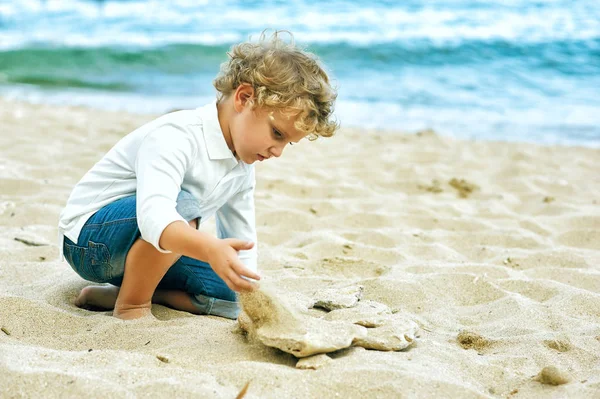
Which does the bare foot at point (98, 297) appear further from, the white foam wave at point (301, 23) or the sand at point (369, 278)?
the white foam wave at point (301, 23)

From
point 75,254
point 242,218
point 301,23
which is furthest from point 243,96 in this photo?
point 301,23

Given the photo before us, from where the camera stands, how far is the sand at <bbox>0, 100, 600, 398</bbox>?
1793 millimetres

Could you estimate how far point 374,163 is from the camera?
205 inches

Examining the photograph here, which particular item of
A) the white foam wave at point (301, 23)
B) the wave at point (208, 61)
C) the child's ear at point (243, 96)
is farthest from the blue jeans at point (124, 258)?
the white foam wave at point (301, 23)

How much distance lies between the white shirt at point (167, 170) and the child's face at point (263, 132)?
2.9 inches

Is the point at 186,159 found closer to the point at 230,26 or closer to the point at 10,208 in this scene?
the point at 10,208

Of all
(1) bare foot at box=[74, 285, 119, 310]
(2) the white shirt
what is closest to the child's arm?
(2) the white shirt

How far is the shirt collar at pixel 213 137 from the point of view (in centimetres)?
226

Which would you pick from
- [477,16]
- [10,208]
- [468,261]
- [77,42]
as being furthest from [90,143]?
[477,16]

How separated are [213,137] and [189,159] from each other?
13cm

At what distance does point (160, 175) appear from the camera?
2.03 m

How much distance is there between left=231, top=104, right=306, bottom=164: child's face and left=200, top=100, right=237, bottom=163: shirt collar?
0.17ft

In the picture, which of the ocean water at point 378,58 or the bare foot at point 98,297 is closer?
the bare foot at point 98,297

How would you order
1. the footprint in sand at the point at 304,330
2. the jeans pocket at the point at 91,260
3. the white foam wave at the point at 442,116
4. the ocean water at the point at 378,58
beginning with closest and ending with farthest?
1. the footprint in sand at the point at 304,330
2. the jeans pocket at the point at 91,260
3. the white foam wave at the point at 442,116
4. the ocean water at the point at 378,58
